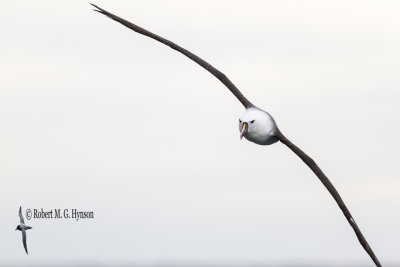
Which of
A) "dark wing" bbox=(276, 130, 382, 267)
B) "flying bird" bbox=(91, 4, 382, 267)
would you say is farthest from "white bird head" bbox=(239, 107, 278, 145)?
"dark wing" bbox=(276, 130, 382, 267)

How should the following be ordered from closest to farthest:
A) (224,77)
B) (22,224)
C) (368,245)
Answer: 1. (368,245)
2. (224,77)
3. (22,224)

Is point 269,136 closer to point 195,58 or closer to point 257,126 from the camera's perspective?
point 257,126

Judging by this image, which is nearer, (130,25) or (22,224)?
(130,25)

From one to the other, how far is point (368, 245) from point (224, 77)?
574 cm

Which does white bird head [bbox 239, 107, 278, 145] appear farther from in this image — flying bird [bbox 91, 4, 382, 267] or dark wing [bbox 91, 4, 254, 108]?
dark wing [bbox 91, 4, 254, 108]

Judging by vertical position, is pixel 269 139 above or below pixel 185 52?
below

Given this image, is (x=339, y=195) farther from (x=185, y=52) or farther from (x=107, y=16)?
(x=107, y=16)

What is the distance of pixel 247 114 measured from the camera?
1171 inches

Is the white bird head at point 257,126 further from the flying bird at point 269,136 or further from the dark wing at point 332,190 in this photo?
the dark wing at point 332,190

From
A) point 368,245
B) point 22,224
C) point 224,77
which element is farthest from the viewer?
point 22,224

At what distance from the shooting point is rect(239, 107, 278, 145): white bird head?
2942 centimetres

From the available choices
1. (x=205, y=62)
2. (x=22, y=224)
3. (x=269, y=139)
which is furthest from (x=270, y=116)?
(x=22, y=224)

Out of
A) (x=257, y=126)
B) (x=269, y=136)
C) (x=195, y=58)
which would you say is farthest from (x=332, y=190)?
(x=195, y=58)

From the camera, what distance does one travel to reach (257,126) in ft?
96.6
